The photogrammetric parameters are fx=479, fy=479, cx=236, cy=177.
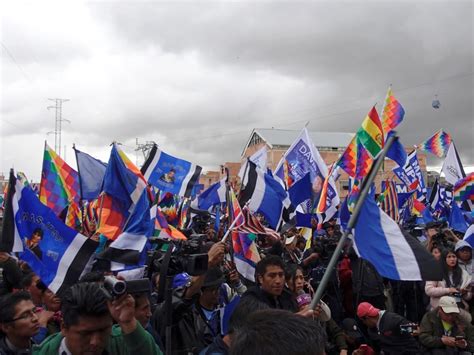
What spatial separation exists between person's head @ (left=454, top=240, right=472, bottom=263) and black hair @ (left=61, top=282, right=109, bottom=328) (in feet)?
18.4

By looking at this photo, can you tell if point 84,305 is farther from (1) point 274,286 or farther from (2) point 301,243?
(2) point 301,243

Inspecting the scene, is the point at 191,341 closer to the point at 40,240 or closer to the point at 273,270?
the point at 273,270

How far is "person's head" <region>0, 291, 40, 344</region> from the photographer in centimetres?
300

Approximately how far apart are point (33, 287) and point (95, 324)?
7.05 ft

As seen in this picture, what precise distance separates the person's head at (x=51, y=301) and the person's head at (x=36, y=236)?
413 mm

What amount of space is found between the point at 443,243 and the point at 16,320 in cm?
624

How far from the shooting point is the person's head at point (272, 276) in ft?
13.8

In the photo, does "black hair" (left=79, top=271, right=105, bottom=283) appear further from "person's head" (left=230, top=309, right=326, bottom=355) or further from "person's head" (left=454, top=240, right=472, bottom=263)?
"person's head" (left=454, top=240, right=472, bottom=263)

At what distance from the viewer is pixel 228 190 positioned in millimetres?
5934

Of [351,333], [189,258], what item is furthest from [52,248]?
[351,333]

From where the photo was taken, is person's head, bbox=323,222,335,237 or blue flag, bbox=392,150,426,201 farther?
blue flag, bbox=392,150,426,201

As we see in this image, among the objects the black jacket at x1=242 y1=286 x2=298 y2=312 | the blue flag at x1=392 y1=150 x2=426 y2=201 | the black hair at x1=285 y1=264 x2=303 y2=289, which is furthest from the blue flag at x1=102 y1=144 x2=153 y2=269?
the blue flag at x1=392 y1=150 x2=426 y2=201

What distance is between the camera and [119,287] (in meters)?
2.17

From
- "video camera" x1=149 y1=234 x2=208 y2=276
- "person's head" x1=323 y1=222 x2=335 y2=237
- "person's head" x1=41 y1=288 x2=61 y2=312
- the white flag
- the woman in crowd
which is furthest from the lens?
the white flag
